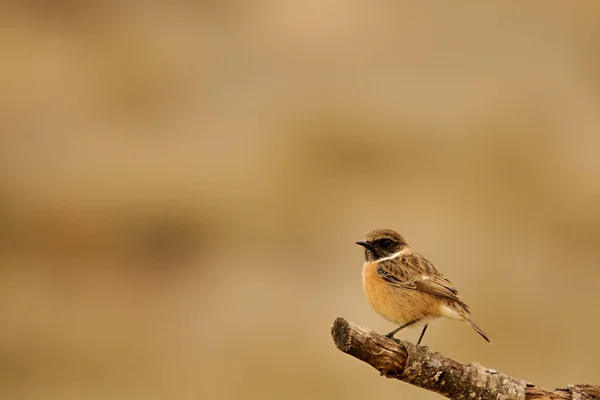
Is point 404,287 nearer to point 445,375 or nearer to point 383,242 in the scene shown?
point 383,242

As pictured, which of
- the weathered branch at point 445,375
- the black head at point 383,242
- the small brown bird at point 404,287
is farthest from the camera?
the black head at point 383,242

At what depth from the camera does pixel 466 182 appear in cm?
1902

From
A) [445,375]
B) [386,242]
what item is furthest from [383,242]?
[445,375]

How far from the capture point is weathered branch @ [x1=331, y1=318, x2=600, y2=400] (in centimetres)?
463

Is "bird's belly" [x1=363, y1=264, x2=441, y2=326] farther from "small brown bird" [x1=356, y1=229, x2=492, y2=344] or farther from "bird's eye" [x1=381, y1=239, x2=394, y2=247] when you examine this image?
"bird's eye" [x1=381, y1=239, x2=394, y2=247]

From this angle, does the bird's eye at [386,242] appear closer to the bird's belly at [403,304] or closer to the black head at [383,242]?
the black head at [383,242]

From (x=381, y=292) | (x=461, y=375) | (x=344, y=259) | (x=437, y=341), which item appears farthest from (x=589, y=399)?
(x=344, y=259)

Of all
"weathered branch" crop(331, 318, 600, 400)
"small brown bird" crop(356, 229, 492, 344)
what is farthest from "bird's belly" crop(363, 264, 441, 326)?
"weathered branch" crop(331, 318, 600, 400)

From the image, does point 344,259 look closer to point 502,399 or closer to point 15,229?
point 15,229

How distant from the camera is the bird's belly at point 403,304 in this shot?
19.5 ft

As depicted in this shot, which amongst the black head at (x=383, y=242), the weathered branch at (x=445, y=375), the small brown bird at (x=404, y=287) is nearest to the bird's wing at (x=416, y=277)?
the small brown bird at (x=404, y=287)

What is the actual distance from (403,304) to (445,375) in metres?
1.20

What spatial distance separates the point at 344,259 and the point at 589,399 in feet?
43.5

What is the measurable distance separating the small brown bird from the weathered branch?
3.03ft
